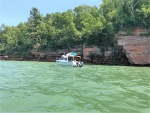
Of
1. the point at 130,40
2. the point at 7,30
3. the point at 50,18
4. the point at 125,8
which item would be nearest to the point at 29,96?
the point at 130,40

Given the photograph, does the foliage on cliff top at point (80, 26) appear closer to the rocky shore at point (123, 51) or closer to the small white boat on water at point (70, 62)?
the rocky shore at point (123, 51)

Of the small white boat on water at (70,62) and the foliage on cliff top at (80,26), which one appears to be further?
the foliage on cliff top at (80,26)

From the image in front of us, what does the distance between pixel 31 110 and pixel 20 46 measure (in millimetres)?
47699

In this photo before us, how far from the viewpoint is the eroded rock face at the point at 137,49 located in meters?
31.8

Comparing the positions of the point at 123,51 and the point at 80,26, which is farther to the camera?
the point at 80,26

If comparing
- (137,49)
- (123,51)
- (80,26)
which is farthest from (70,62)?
(80,26)

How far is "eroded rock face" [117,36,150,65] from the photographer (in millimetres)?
31766

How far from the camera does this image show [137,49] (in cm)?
3206

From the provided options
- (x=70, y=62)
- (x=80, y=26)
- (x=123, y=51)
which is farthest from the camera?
(x=80, y=26)

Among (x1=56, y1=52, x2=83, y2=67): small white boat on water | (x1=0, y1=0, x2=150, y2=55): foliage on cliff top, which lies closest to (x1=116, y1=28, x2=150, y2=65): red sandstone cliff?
(x1=0, y1=0, x2=150, y2=55): foliage on cliff top

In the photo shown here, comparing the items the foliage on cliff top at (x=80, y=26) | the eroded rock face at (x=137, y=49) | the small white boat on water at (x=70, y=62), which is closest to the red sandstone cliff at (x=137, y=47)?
the eroded rock face at (x=137, y=49)

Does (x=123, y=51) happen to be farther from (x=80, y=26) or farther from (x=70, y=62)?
(x=80, y=26)

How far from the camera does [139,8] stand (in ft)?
121

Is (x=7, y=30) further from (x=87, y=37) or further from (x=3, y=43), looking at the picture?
(x=87, y=37)
